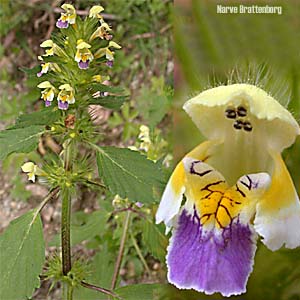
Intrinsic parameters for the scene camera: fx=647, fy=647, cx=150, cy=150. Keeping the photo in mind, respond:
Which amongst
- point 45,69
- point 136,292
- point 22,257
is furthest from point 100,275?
point 45,69

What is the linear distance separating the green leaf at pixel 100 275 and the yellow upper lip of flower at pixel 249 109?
0.91 ft

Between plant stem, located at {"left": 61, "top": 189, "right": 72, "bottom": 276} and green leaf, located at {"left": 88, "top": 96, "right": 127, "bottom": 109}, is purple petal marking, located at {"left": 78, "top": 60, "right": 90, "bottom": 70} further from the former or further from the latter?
plant stem, located at {"left": 61, "top": 189, "right": 72, "bottom": 276}

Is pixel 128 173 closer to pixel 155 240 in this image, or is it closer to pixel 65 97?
pixel 65 97

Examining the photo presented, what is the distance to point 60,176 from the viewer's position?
2.69ft

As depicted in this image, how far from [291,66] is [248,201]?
293 mm

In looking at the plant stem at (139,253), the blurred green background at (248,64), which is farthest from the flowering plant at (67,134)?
the plant stem at (139,253)

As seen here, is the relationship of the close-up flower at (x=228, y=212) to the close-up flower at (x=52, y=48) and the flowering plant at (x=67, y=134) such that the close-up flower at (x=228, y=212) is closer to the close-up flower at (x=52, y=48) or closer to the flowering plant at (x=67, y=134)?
the flowering plant at (x=67, y=134)

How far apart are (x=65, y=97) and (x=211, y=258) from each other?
262mm

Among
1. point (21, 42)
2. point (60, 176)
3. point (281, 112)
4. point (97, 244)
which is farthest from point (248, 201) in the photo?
point (21, 42)

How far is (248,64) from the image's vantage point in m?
1.01

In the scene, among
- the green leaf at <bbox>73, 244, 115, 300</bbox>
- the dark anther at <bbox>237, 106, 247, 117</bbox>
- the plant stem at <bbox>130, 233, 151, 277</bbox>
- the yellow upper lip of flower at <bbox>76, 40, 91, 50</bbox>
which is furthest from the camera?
the plant stem at <bbox>130, 233, 151, 277</bbox>

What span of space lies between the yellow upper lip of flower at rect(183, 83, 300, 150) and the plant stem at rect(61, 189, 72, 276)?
20 cm

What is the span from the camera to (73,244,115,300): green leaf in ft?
3.17

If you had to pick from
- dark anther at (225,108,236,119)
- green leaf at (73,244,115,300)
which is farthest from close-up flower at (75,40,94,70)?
green leaf at (73,244,115,300)
